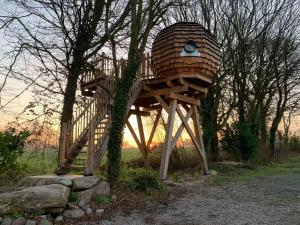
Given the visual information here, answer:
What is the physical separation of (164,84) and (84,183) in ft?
20.3

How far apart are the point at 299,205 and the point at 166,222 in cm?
370

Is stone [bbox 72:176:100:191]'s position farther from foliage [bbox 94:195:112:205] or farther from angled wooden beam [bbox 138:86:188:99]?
angled wooden beam [bbox 138:86:188:99]

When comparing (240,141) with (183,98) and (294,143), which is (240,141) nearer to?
(183,98)

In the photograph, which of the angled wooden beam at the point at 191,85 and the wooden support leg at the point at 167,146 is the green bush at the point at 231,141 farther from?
the wooden support leg at the point at 167,146

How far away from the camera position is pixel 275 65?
20906 mm

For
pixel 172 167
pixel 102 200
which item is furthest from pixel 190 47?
pixel 102 200

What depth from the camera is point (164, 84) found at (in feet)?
43.2

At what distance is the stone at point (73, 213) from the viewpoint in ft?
22.7

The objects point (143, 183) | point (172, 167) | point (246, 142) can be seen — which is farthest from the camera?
point (246, 142)

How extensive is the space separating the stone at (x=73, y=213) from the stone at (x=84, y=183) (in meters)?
0.76

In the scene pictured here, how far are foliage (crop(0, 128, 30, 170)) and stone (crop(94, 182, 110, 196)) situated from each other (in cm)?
360

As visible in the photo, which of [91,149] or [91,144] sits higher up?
[91,144]

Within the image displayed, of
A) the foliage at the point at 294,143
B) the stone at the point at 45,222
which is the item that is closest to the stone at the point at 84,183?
the stone at the point at 45,222

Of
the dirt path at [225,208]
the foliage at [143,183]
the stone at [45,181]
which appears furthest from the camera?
the foliage at [143,183]
